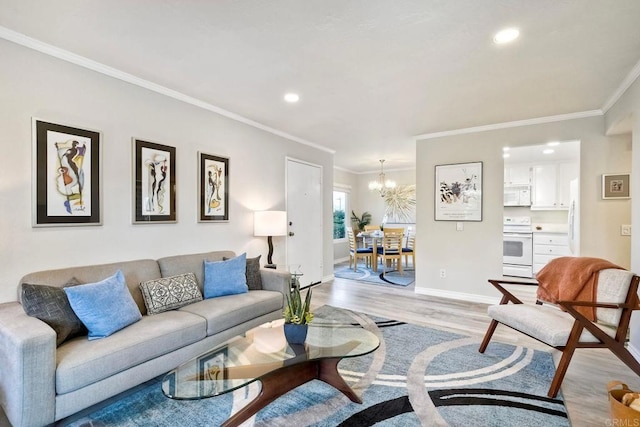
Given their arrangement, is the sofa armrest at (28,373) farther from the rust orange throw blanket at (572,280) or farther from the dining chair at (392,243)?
the dining chair at (392,243)

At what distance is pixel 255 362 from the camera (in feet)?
6.00

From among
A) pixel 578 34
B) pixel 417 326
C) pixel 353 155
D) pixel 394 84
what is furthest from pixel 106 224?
pixel 353 155

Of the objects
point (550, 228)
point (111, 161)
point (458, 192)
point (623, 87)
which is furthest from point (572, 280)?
point (550, 228)

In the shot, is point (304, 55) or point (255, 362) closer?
point (255, 362)

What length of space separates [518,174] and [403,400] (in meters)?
5.92

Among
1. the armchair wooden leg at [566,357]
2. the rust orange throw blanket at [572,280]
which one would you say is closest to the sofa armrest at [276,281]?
the armchair wooden leg at [566,357]

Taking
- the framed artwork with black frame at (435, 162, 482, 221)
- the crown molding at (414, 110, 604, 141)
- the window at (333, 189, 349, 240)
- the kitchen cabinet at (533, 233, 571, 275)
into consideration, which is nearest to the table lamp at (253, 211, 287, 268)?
the framed artwork with black frame at (435, 162, 482, 221)

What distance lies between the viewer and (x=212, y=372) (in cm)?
171

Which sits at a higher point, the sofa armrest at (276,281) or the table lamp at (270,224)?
the table lamp at (270,224)

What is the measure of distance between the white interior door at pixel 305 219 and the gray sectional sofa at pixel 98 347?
2.03m

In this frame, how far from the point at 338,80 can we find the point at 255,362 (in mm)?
2420

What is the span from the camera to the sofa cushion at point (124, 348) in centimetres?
169

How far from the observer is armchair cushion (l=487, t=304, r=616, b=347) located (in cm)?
212

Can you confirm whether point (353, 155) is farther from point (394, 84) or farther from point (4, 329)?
point (4, 329)
